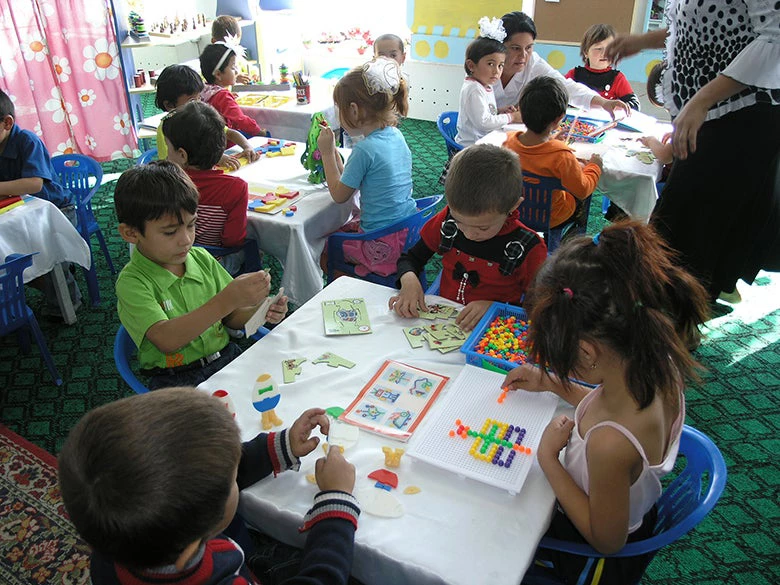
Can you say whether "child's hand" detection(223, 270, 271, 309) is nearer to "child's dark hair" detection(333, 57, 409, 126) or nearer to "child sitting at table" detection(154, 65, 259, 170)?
"child's dark hair" detection(333, 57, 409, 126)

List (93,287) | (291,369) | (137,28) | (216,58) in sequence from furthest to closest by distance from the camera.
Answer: (137,28)
(216,58)
(93,287)
(291,369)

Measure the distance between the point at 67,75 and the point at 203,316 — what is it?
177 inches

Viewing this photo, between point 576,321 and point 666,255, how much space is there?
0.90ft

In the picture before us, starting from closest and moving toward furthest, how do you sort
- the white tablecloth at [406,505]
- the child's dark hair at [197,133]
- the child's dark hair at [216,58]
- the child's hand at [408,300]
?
the white tablecloth at [406,505] → the child's hand at [408,300] → the child's dark hair at [197,133] → the child's dark hair at [216,58]

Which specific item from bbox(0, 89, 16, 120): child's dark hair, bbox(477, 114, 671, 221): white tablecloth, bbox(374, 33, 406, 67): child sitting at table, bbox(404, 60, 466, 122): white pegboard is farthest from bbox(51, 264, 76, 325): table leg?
bbox(404, 60, 466, 122): white pegboard

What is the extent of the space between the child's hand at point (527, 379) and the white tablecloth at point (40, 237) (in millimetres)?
2325

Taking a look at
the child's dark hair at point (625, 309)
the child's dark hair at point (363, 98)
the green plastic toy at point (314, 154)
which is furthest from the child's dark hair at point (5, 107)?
the child's dark hair at point (625, 309)

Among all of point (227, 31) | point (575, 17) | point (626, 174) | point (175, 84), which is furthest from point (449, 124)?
point (575, 17)

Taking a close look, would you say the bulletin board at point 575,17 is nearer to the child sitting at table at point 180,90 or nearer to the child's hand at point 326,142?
the child sitting at table at point 180,90

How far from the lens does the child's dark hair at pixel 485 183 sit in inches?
72.5

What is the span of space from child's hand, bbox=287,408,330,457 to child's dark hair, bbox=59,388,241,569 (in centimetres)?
34

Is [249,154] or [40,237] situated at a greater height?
[249,154]

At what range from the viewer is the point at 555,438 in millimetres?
1253

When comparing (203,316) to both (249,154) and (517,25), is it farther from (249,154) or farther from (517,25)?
(517,25)
